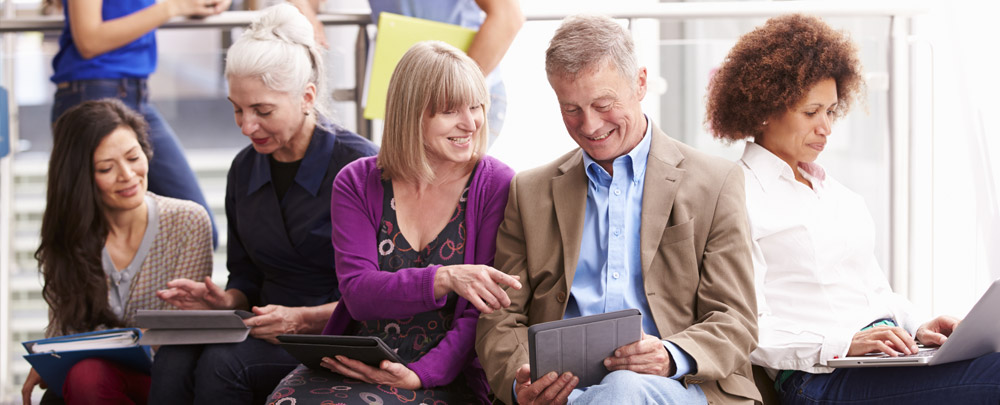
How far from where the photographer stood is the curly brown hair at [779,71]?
7.37ft

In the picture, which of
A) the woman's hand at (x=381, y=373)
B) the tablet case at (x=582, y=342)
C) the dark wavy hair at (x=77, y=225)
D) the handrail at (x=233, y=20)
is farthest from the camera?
the handrail at (x=233, y=20)

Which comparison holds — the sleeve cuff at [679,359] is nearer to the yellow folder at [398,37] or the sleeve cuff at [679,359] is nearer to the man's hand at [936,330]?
the man's hand at [936,330]

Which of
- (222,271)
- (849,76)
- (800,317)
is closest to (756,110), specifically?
(849,76)

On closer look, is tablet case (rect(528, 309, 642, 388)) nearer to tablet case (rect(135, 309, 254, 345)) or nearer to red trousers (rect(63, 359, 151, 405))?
tablet case (rect(135, 309, 254, 345))

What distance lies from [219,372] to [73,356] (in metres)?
0.44

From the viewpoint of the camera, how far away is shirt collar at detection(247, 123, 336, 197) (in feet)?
8.59

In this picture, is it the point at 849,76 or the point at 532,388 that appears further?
the point at 849,76

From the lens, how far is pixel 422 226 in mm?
2270

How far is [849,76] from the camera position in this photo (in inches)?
90.6

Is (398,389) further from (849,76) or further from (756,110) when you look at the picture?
(849,76)

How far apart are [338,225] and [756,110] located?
107 cm

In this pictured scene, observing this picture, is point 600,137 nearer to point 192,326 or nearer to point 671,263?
point 671,263

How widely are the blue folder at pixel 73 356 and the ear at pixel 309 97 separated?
0.78m

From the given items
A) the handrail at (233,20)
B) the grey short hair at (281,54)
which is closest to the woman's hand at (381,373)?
the grey short hair at (281,54)
